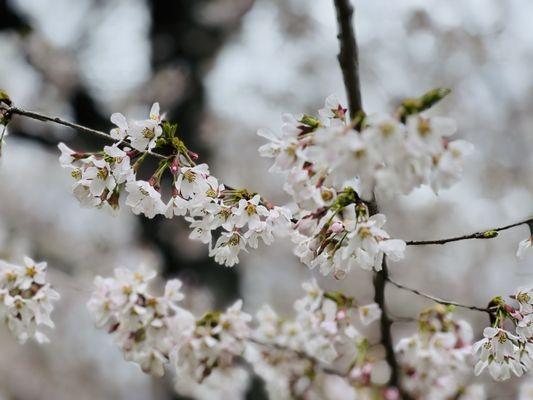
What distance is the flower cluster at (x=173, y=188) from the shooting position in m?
1.03

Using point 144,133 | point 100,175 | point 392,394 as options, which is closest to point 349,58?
point 144,133

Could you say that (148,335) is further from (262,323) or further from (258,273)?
(258,273)

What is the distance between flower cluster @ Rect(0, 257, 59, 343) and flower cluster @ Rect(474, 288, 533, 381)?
1.02 meters

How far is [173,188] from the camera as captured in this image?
106 centimetres

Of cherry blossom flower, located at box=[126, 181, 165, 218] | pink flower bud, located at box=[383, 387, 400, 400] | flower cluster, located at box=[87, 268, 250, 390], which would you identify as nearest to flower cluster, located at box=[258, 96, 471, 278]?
cherry blossom flower, located at box=[126, 181, 165, 218]

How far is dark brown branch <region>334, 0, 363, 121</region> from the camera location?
87cm

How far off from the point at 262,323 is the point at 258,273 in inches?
236

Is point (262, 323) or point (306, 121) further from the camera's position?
point (262, 323)

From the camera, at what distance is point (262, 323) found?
182 centimetres

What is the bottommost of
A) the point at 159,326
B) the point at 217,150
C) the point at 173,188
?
the point at 159,326

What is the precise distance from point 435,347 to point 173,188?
893 mm

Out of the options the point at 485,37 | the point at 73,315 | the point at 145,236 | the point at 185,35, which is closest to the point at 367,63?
the point at 485,37

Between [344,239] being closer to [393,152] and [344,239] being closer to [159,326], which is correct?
[393,152]

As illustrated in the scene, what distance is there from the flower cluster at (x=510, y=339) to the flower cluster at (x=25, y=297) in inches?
40.2
